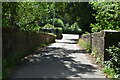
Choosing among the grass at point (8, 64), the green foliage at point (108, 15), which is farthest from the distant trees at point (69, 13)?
the grass at point (8, 64)

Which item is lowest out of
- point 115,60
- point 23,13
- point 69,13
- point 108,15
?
point 115,60

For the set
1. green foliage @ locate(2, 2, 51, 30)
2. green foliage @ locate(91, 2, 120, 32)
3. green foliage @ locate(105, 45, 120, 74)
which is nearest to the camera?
green foliage @ locate(105, 45, 120, 74)

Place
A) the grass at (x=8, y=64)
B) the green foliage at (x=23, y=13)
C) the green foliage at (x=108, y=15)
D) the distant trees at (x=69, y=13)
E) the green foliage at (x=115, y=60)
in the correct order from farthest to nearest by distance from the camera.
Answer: the green foliage at (x=23, y=13)
the distant trees at (x=69, y=13)
the green foliage at (x=108, y=15)
the green foliage at (x=115, y=60)
the grass at (x=8, y=64)

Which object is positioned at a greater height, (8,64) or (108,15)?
(108,15)

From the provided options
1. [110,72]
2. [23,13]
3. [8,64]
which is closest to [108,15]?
[110,72]

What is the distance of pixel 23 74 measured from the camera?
814cm

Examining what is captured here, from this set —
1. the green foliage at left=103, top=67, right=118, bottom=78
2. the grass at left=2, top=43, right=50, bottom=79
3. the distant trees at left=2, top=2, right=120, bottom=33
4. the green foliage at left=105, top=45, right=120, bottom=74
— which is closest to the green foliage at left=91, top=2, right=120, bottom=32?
the distant trees at left=2, top=2, right=120, bottom=33

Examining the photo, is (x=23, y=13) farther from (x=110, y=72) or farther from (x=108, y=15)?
(x=110, y=72)

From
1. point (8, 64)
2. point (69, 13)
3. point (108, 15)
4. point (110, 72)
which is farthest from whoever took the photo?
point (69, 13)

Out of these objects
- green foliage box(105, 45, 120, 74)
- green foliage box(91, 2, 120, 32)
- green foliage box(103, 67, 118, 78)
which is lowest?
green foliage box(103, 67, 118, 78)

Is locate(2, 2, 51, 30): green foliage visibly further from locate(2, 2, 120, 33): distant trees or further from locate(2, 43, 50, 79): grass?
locate(2, 43, 50, 79): grass

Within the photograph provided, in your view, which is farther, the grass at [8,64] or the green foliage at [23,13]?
the green foliage at [23,13]

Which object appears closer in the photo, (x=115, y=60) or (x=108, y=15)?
(x=115, y=60)

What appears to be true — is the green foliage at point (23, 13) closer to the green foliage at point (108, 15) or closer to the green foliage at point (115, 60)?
the green foliage at point (108, 15)
